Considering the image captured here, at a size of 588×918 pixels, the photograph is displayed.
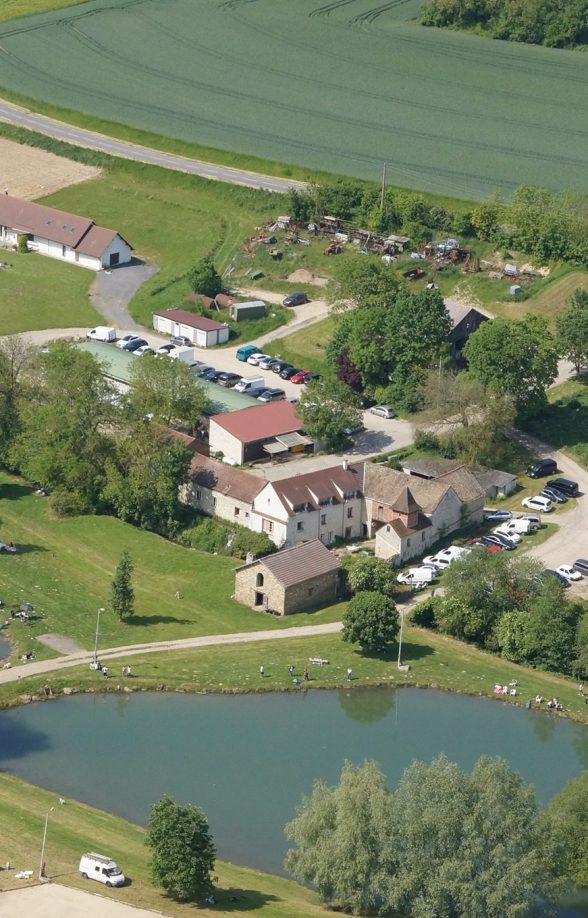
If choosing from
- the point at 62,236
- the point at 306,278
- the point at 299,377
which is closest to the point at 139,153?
the point at 62,236

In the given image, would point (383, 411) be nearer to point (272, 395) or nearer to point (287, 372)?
Answer: point (272, 395)

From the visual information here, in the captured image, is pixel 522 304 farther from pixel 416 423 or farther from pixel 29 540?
pixel 29 540

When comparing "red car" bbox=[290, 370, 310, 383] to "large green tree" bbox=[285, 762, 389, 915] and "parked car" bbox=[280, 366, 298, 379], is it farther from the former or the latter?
"large green tree" bbox=[285, 762, 389, 915]

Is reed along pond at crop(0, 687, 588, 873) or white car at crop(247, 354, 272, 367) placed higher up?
white car at crop(247, 354, 272, 367)

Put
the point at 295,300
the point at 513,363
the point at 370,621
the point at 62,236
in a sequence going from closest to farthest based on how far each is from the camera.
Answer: the point at 370,621
the point at 513,363
the point at 295,300
the point at 62,236

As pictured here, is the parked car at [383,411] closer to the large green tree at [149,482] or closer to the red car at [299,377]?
the red car at [299,377]

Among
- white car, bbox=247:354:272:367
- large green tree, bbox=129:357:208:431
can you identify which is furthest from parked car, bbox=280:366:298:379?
large green tree, bbox=129:357:208:431
